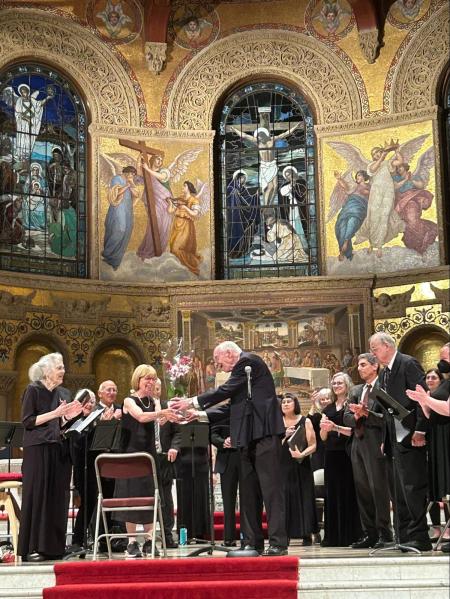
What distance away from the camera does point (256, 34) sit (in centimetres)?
1967

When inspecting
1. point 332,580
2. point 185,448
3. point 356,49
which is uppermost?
point 356,49

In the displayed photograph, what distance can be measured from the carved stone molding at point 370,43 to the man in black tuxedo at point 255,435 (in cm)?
1146

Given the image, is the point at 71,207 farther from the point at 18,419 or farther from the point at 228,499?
the point at 228,499

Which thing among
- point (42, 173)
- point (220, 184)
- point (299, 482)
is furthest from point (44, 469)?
point (220, 184)

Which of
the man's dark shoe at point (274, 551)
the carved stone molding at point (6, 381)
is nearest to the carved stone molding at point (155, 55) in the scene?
the carved stone molding at point (6, 381)

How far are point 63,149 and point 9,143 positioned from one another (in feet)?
3.41

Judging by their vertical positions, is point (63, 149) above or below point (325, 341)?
above

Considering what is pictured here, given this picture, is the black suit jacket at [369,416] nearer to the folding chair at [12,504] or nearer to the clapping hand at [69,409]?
the clapping hand at [69,409]

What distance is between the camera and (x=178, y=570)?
26.7ft

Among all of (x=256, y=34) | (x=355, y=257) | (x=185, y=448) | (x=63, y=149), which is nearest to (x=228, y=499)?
(x=185, y=448)

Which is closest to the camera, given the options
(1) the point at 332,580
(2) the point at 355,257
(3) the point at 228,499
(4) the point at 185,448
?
(1) the point at 332,580

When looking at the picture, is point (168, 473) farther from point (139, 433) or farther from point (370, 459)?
point (370, 459)

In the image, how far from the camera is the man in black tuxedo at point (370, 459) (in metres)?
9.30

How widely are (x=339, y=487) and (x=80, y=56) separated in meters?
11.6
